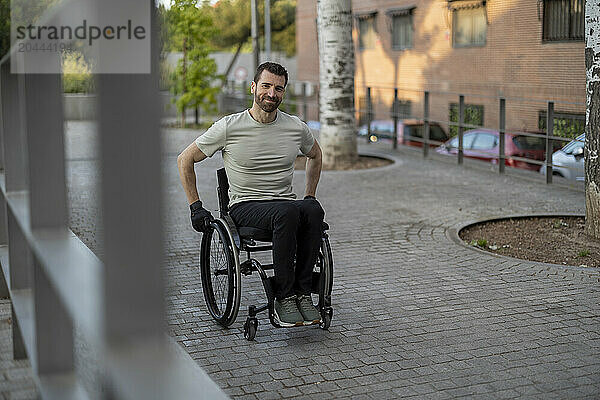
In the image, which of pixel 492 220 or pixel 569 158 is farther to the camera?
pixel 569 158

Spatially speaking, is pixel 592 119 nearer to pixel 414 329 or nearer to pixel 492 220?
pixel 492 220

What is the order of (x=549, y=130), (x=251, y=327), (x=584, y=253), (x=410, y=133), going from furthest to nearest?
(x=410, y=133) < (x=549, y=130) < (x=584, y=253) < (x=251, y=327)

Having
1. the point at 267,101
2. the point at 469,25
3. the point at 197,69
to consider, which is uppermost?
the point at 469,25

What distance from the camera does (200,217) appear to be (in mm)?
5414

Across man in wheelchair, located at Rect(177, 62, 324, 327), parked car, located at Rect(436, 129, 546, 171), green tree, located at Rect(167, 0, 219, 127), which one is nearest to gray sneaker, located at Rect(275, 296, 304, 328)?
man in wheelchair, located at Rect(177, 62, 324, 327)

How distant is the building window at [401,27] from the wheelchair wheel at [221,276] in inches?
912

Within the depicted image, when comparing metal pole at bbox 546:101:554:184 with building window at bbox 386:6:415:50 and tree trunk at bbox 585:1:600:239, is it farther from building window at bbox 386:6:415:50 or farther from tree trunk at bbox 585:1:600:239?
building window at bbox 386:6:415:50

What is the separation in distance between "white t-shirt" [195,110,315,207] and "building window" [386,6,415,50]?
23377 mm

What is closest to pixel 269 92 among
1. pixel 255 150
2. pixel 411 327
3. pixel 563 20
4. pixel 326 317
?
pixel 255 150

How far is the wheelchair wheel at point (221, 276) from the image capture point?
5.19m

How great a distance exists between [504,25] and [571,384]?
19936 mm

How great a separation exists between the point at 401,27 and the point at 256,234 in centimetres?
2484

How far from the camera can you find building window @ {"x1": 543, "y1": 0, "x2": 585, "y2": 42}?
66.6 feet

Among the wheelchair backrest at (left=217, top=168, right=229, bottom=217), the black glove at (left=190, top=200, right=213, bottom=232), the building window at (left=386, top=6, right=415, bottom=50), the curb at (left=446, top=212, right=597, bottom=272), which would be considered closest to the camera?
the black glove at (left=190, top=200, right=213, bottom=232)
